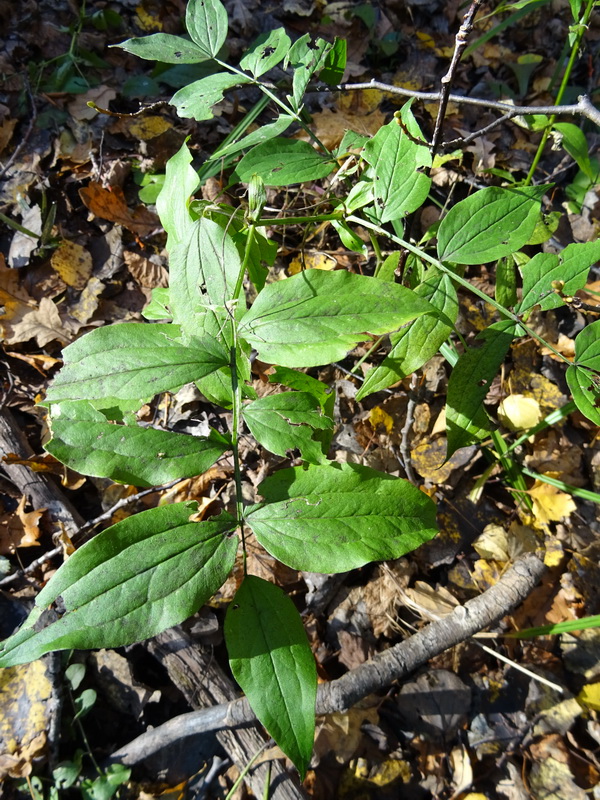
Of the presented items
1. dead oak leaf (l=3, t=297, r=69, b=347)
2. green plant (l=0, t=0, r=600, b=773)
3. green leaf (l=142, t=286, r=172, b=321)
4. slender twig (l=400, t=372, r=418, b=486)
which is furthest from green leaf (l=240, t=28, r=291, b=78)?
dead oak leaf (l=3, t=297, r=69, b=347)

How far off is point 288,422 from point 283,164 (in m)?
0.75

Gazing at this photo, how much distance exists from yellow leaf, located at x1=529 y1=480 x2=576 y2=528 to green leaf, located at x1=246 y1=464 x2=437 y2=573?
1.34 metres

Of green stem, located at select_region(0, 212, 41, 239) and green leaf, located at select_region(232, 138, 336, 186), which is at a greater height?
green leaf, located at select_region(232, 138, 336, 186)

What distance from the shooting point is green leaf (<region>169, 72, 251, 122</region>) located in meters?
1.45

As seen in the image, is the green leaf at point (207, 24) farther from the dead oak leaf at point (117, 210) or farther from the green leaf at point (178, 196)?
the dead oak leaf at point (117, 210)

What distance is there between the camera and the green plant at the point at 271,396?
3.17 feet

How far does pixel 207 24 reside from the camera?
1.54m

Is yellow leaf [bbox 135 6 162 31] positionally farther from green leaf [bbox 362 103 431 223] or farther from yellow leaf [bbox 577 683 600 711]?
yellow leaf [bbox 577 683 600 711]

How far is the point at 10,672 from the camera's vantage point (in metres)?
1.86

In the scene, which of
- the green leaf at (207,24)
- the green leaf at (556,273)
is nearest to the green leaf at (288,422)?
the green leaf at (556,273)

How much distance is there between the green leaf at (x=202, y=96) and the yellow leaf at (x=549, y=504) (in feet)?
6.38

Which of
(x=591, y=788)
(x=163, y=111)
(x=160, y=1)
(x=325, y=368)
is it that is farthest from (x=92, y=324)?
(x=591, y=788)

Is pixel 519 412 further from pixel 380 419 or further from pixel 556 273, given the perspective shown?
pixel 556 273

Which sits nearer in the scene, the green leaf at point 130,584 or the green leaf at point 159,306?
the green leaf at point 130,584
